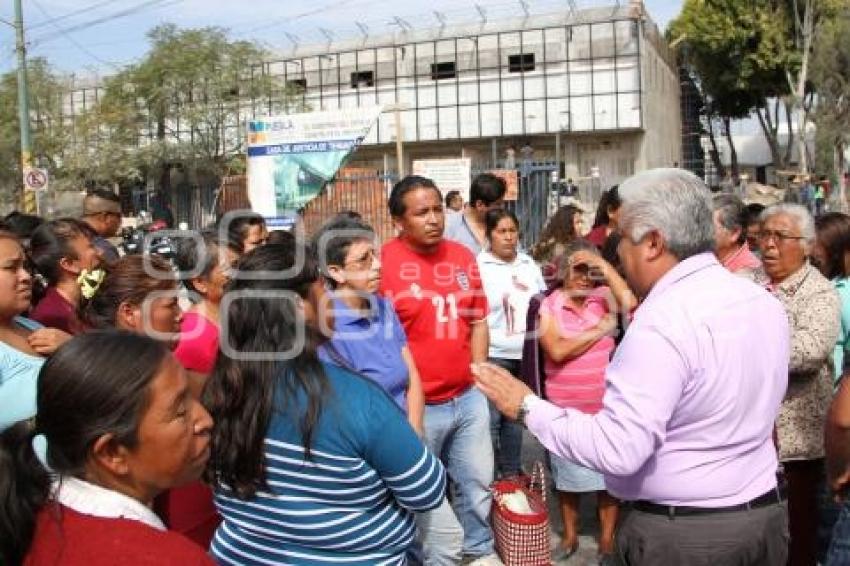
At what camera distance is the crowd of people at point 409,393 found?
170 centimetres

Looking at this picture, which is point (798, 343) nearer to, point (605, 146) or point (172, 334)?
point (172, 334)

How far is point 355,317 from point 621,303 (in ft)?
5.18

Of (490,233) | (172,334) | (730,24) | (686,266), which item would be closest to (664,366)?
(686,266)

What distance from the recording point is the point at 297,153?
10234 millimetres

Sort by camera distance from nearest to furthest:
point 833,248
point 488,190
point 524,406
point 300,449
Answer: point 300,449, point 524,406, point 833,248, point 488,190

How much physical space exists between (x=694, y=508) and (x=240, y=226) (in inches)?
148

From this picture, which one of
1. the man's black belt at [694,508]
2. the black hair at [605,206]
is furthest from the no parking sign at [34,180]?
the man's black belt at [694,508]

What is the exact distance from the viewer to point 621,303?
14.9 ft

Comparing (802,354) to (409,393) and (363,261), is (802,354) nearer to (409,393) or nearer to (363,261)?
(409,393)

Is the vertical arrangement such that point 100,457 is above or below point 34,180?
below

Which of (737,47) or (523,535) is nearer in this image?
(523,535)

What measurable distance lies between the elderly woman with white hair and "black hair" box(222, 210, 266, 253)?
2.82m

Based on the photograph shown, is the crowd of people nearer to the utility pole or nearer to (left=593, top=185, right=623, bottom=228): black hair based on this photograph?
(left=593, top=185, right=623, bottom=228): black hair

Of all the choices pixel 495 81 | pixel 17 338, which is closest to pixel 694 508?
pixel 17 338
